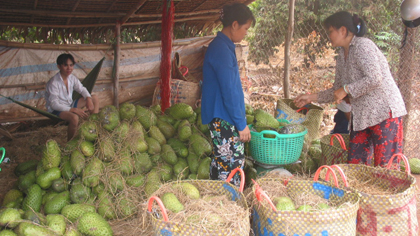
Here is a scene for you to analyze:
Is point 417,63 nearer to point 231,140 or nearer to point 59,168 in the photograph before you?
point 231,140

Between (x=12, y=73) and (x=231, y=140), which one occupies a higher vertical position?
(x=12, y=73)

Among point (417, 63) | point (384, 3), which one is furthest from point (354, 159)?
point (384, 3)

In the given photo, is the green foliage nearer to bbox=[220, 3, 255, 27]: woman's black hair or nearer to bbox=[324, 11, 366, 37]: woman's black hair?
bbox=[324, 11, 366, 37]: woman's black hair

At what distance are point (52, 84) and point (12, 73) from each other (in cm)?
104

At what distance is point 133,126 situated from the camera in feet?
10.00

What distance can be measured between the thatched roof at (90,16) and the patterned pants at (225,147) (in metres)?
2.91

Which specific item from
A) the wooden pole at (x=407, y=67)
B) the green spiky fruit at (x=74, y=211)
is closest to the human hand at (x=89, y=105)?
the green spiky fruit at (x=74, y=211)

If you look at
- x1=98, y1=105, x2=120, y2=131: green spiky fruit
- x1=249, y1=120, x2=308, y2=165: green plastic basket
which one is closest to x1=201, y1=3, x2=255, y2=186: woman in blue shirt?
x1=249, y1=120, x2=308, y2=165: green plastic basket

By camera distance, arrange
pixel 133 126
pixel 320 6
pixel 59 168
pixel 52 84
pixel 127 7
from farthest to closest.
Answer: pixel 320 6, pixel 127 7, pixel 52 84, pixel 133 126, pixel 59 168

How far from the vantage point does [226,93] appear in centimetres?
237

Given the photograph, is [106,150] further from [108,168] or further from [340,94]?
[340,94]

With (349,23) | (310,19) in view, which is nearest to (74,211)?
(349,23)

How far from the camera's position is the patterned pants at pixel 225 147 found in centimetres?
250

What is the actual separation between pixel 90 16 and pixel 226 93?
3.68 metres
